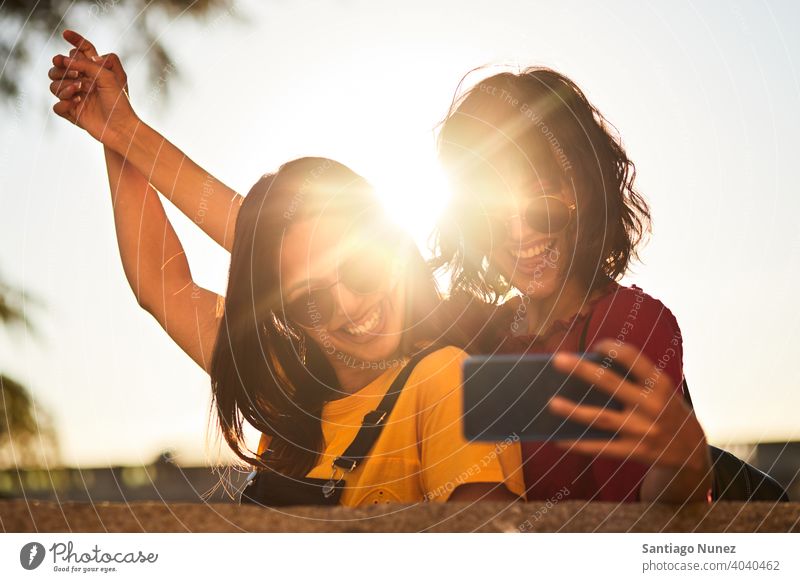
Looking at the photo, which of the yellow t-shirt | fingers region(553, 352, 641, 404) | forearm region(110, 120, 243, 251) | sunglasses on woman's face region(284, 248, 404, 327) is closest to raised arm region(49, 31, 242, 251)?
forearm region(110, 120, 243, 251)

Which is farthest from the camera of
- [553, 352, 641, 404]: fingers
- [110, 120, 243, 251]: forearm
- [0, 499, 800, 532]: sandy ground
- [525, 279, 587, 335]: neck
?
[110, 120, 243, 251]: forearm

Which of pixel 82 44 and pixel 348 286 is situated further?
pixel 82 44

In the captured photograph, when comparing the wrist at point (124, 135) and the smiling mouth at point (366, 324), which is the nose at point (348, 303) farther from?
the wrist at point (124, 135)

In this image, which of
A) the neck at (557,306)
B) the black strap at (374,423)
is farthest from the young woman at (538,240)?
the black strap at (374,423)

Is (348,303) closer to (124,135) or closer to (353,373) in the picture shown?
(353,373)

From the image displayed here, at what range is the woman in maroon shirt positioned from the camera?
1.81 m

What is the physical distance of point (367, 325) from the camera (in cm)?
193

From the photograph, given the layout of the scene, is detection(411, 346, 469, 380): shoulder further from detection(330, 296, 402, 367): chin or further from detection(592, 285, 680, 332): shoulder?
detection(592, 285, 680, 332): shoulder

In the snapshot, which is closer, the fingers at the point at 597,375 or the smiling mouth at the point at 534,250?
the fingers at the point at 597,375

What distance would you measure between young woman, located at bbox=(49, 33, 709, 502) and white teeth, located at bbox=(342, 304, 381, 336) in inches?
6.1

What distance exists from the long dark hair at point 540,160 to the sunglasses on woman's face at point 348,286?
0.12 meters

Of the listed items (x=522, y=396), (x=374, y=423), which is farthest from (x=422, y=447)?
(x=522, y=396)

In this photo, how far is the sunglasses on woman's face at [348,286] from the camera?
6.34 feet
